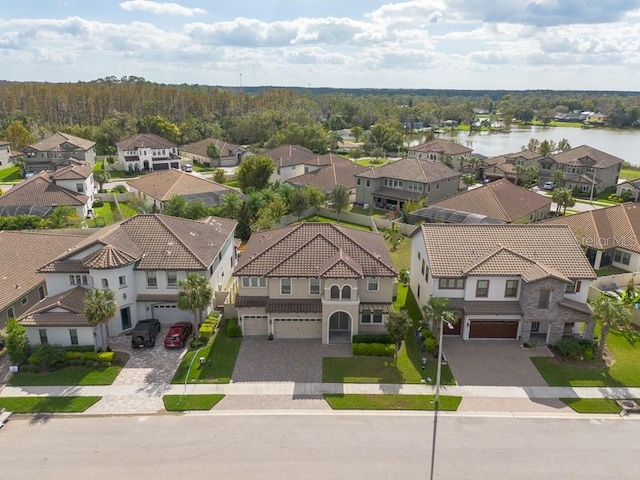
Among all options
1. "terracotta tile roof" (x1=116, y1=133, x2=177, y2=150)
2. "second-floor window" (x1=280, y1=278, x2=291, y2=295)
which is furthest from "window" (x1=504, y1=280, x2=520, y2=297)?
"terracotta tile roof" (x1=116, y1=133, x2=177, y2=150)

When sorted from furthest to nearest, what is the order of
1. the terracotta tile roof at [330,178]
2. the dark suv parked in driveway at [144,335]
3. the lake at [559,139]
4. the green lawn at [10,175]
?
1. the lake at [559,139]
2. the green lawn at [10,175]
3. the terracotta tile roof at [330,178]
4. the dark suv parked in driveway at [144,335]

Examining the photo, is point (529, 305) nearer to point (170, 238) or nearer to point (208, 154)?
point (170, 238)

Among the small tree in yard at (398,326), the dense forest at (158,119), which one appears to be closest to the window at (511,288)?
the small tree in yard at (398,326)

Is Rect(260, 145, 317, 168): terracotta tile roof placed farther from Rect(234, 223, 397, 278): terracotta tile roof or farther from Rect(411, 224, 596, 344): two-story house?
Rect(411, 224, 596, 344): two-story house

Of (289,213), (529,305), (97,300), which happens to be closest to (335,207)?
(289,213)

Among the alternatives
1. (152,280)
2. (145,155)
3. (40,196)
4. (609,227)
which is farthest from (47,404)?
(145,155)

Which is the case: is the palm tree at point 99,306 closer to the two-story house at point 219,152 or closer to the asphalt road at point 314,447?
the asphalt road at point 314,447
